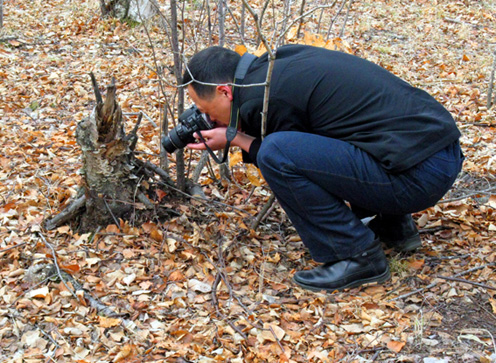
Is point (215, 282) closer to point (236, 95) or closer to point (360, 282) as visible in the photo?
point (360, 282)

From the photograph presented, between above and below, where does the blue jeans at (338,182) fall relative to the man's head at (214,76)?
below

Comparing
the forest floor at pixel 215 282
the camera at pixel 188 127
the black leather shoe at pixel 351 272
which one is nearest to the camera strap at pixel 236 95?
the camera at pixel 188 127

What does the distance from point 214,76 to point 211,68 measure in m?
0.04

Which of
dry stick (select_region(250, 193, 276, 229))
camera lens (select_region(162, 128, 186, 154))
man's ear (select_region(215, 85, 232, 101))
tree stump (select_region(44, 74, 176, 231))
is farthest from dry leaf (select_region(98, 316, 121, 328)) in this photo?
man's ear (select_region(215, 85, 232, 101))

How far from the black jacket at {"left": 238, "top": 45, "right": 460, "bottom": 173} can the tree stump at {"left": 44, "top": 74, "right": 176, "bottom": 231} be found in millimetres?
822

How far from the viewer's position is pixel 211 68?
2373 millimetres

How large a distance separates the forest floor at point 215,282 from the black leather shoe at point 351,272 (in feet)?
0.16

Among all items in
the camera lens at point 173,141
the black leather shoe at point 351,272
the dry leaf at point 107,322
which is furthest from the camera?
the camera lens at point 173,141

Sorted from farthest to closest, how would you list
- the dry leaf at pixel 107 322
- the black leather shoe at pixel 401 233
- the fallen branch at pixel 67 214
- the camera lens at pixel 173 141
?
the fallen branch at pixel 67 214
the black leather shoe at pixel 401 233
the camera lens at pixel 173 141
the dry leaf at pixel 107 322

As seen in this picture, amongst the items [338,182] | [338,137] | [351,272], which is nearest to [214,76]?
[338,137]

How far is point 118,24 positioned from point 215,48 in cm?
444

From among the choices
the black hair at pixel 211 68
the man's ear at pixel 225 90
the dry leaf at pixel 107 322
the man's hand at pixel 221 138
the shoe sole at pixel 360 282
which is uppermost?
the black hair at pixel 211 68

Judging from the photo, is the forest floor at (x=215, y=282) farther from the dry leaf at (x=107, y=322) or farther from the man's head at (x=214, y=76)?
the man's head at (x=214, y=76)

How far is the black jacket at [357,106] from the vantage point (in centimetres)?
224
